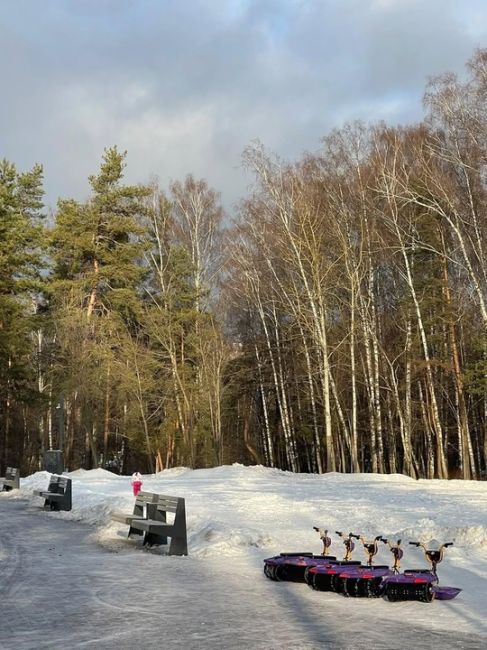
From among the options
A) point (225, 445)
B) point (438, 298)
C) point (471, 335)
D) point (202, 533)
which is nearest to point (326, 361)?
point (438, 298)

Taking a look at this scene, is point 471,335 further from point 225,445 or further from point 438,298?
point 225,445

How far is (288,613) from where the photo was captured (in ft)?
20.2

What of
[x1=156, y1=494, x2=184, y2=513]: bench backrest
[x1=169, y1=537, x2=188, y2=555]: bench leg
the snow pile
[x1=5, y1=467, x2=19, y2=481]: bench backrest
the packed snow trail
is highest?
[x1=5, y1=467, x2=19, y2=481]: bench backrest

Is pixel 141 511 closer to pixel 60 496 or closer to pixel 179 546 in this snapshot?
pixel 179 546

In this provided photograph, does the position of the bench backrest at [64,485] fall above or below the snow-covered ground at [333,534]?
above

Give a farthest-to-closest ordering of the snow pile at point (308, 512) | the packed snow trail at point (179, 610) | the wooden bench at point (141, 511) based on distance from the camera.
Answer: the wooden bench at point (141, 511), the snow pile at point (308, 512), the packed snow trail at point (179, 610)

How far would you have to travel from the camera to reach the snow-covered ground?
619 cm

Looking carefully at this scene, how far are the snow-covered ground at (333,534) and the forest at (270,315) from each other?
9.51m

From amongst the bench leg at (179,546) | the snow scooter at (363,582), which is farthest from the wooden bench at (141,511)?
the snow scooter at (363,582)

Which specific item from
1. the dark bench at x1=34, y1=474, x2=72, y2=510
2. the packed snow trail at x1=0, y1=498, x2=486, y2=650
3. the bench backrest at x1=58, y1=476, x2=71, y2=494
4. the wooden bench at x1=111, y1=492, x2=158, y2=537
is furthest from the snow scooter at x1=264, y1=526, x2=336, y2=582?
the bench backrest at x1=58, y1=476, x2=71, y2=494

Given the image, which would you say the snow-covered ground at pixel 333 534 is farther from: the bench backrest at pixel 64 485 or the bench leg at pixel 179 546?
the bench backrest at pixel 64 485

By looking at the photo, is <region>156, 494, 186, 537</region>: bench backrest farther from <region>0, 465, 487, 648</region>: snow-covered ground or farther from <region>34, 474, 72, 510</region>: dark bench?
<region>34, 474, 72, 510</region>: dark bench

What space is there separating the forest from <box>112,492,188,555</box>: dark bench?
15.5 metres

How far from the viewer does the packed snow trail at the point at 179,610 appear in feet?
16.9
